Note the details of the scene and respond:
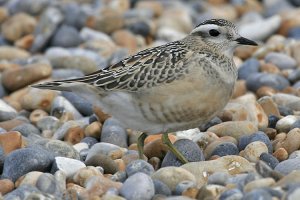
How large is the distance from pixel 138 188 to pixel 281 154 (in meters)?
1.83

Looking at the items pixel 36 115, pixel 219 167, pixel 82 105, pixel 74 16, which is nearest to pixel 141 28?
pixel 74 16

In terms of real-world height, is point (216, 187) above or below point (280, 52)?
above

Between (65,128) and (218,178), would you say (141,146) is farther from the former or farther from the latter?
(65,128)

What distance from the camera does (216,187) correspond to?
20.6ft

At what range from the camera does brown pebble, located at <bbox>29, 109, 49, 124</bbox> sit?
956 centimetres

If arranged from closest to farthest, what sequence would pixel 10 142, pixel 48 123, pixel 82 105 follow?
1. pixel 10 142
2. pixel 48 123
3. pixel 82 105

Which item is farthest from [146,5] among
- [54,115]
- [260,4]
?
[54,115]

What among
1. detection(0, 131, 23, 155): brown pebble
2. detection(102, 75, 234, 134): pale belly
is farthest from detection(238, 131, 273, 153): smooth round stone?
detection(0, 131, 23, 155): brown pebble

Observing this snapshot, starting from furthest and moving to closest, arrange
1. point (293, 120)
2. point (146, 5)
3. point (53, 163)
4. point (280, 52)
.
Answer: point (146, 5)
point (280, 52)
point (293, 120)
point (53, 163)

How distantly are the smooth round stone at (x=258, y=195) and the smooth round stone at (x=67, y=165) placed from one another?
1.96 metres

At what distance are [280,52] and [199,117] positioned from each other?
16.0 ft

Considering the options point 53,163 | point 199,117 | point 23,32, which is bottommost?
point 23,32

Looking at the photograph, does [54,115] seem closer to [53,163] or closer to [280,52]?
[53,163]

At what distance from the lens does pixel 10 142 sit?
7945 millimetres
